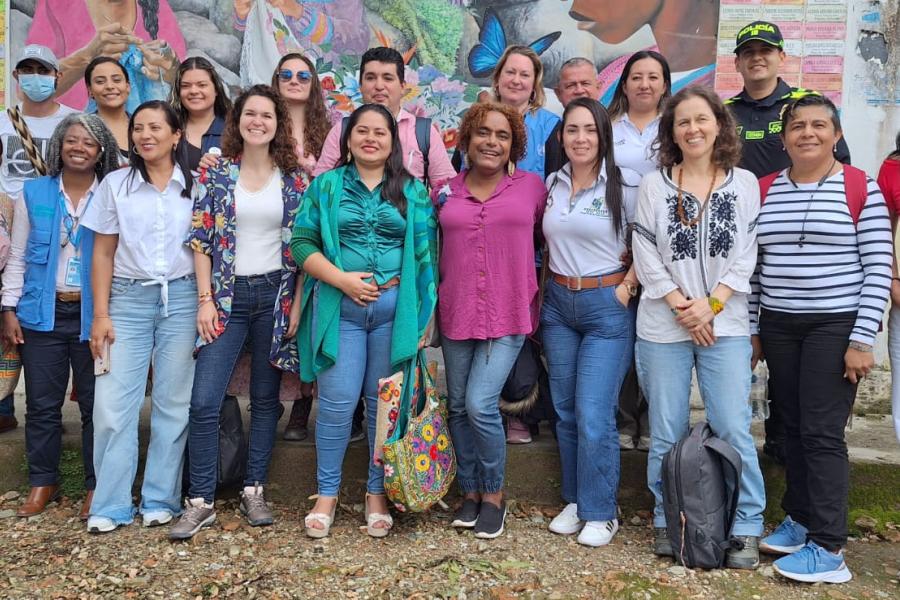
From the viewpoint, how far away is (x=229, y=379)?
3.94 m

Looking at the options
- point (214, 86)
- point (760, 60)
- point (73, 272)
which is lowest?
point (73, 272)

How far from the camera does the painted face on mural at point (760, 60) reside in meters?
4.12

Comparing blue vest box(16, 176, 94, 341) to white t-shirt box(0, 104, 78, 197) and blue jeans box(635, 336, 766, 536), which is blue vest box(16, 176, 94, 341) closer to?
white t-shirt box(0, 104, 78, 197)

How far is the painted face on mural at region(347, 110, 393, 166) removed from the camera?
3.73 m

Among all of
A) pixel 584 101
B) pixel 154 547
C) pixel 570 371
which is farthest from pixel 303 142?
pixel 154 547

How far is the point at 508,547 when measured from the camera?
12.5 ft

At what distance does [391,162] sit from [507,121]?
0.58m

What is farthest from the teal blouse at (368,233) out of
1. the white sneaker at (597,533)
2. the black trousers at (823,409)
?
the black trousers at (823,409)

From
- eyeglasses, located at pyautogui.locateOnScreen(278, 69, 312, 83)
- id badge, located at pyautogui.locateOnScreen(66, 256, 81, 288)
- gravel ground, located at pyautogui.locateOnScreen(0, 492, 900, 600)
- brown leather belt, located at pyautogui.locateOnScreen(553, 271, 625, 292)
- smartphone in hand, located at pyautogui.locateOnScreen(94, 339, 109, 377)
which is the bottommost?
gravel ground, located at pyautogui.locateOnScreen(0, 492, 900, 600)

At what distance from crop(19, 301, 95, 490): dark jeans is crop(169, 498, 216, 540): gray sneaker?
63 centimetres

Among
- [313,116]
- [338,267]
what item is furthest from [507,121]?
[313,116]

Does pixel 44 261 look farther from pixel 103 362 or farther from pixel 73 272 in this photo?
pixel 103 362

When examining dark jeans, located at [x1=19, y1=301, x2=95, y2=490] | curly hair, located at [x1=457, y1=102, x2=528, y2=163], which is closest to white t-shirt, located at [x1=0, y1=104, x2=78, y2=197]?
dark jeans, located at [x1=19, y1=301, x2=95, y2=490]

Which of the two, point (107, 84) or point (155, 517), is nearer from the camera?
point (155, 517)
